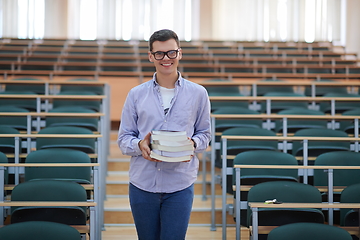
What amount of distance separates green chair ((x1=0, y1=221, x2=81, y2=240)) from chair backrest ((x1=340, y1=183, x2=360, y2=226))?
1365mm

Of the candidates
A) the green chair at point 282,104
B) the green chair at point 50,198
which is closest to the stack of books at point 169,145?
the green chair at point 50,198

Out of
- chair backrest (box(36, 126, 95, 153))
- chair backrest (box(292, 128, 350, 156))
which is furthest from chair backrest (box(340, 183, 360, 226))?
chair backrest (box(36, 126, 95, 153))

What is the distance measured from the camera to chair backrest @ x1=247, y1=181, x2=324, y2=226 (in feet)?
6.99

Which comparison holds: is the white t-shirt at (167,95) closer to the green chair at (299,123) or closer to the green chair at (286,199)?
the green chair at (286,199)

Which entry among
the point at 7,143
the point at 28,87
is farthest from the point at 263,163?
the point at 28,87

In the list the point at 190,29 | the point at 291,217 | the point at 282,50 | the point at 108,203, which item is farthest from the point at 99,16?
the point at 291,217

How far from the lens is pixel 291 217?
7.04ft

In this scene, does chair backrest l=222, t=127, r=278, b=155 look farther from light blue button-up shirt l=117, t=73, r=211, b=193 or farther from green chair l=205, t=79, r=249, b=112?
light blue button-up shirt l=117, t=73, r=211, b=193

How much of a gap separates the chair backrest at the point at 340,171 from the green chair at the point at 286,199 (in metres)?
0.44

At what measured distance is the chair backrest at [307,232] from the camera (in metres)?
1.68

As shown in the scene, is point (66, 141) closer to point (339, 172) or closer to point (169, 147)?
point (339, 172)

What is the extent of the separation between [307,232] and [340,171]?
39.6 inches

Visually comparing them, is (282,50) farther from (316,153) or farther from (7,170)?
(7,170)

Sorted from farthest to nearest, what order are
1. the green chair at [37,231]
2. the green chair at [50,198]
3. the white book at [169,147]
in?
the green chair at [50,198]
the green chair at [37,231]
the white book at [169,147]
